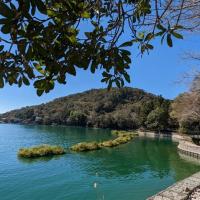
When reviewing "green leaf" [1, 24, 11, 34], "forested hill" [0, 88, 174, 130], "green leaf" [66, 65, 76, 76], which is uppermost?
"forested hill" [0, 88, 174, 130]

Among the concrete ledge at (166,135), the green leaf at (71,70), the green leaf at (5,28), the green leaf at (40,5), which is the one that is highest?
the green leaf at (40,5)

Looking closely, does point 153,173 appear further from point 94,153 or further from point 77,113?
point 77,113

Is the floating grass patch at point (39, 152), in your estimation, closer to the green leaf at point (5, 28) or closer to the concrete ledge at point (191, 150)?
the concrete ledge at point (191, 150)

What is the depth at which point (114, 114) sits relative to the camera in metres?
85.3

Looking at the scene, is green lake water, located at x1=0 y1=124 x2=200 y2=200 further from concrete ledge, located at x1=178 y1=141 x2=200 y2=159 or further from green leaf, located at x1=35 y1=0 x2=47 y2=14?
green leaf, located at x1=35 y1=0 x2=47 y2=14

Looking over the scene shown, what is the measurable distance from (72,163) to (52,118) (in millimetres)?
90753

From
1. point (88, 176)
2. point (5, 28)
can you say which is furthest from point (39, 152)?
point (5, 28)

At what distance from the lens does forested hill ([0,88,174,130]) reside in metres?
62.9

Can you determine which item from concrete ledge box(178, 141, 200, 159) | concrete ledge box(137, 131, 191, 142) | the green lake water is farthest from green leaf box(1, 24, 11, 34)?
concrete ledge box(137, 131, 191, 142)

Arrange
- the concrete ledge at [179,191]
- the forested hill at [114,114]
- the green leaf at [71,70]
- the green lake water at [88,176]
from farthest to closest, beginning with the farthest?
1. the forested hill at [114,114]
2. the green lake water at [88,176]
3. the concrete ledge at [179,191]
4. the green leaf at [71,70]

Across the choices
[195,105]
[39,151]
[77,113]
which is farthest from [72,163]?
[77,113]

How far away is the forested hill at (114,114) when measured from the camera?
62.9 m

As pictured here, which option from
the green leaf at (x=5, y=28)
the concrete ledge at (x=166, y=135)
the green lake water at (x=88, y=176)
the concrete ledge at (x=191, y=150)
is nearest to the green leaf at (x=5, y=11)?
the green leaf at (x=5, y=28)

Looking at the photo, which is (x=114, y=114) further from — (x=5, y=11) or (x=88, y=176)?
(x=5, y=11)
